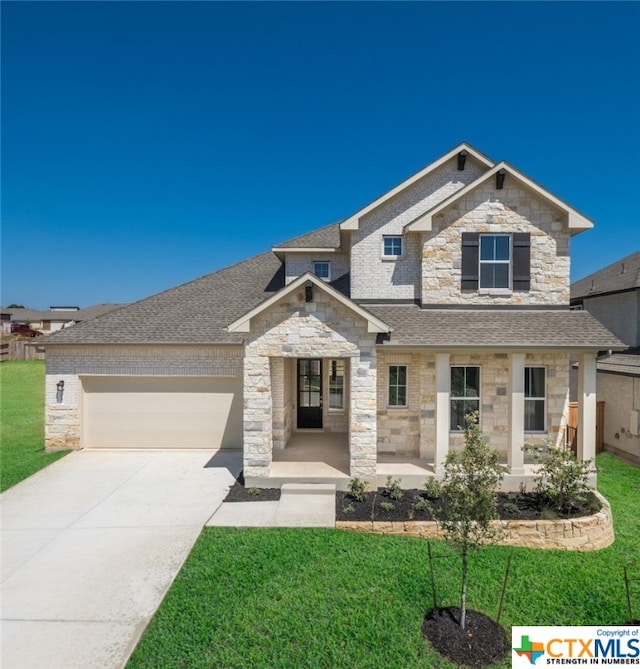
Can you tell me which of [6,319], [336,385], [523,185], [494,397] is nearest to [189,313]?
[336,385]

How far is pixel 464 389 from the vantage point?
426 inches

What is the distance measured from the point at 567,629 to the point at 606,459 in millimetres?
9210

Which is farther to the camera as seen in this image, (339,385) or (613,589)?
(339,385)

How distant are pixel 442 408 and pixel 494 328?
2440 millimetres

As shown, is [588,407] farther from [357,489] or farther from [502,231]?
[357,489]

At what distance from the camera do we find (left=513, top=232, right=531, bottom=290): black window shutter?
35.7ft

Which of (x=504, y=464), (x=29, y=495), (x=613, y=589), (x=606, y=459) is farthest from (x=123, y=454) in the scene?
(x=606, y=459)

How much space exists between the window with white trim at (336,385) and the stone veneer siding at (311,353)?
13.5 ft

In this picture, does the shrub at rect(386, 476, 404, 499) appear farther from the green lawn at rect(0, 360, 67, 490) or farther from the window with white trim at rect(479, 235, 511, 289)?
the green lawn at rect(0, 360, 67, 490)

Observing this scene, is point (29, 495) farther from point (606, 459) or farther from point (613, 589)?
point (606, 459)

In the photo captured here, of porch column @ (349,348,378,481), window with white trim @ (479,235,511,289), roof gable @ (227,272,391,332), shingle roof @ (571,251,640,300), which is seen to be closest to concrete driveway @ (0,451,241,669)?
porch column @ (349,348,378,481)

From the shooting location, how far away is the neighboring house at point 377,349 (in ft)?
30.8

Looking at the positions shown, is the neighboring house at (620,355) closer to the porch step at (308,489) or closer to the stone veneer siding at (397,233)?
the stone veneer siding at (397,233)

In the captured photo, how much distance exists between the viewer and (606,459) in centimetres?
1241
